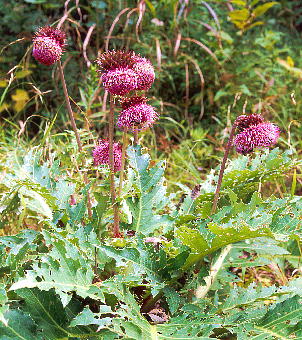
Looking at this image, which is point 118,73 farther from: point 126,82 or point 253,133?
point 253,133

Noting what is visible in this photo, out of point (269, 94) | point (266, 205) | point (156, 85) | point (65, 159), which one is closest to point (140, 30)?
point (156, 85)

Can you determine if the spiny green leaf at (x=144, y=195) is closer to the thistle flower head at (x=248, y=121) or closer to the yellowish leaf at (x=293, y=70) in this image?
the thistle flower head at (x=248, y=121)

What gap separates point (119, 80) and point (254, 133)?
0.46 meters

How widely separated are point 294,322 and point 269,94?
271 cm

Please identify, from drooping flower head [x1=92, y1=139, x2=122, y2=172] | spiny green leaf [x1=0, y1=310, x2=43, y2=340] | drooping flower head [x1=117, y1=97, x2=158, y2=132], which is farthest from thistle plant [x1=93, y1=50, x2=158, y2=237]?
spiny green leaf [x1=0, y1=310, x2=43, y2=340]

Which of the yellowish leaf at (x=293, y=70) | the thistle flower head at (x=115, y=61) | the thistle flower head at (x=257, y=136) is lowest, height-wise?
the yellowish leaf at (x=293, y=70)

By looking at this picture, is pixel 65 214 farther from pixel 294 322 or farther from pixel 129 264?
pixel 294 322

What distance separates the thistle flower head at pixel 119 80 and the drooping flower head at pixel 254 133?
382mm

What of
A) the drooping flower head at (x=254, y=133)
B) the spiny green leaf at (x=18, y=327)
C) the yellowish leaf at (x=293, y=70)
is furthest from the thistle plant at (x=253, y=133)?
the yellowish leaf at (x=293, y=70)

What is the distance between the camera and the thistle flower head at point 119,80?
1543mm

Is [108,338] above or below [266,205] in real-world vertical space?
below

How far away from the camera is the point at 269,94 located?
3994 millimetres

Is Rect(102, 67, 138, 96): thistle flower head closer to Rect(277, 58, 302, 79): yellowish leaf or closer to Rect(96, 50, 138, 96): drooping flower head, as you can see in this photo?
Rect(96, 50, 138, 96): drooping flower head

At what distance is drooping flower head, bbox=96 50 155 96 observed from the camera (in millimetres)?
1548
